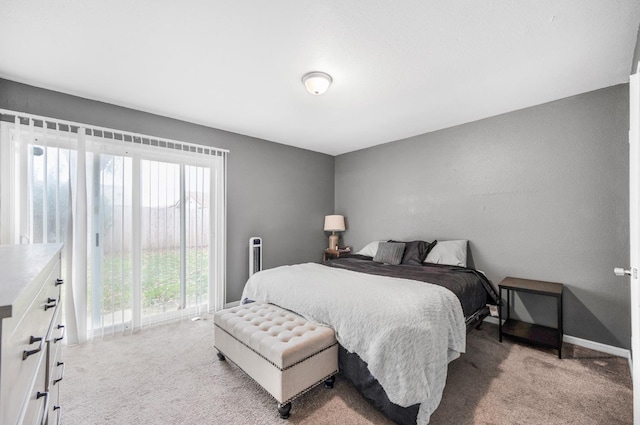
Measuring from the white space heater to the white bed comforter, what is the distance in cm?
142

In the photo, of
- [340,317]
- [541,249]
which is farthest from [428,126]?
[340,317]

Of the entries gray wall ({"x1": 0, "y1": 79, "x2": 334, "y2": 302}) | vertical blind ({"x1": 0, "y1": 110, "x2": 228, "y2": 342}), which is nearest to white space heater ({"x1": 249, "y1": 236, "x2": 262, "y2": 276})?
gray wall ({"x1": 0, "y1": 79, "x2": 334, "y2": 302})

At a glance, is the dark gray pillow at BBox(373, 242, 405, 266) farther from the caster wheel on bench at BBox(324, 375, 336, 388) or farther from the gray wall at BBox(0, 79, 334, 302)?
the caster wheel on bench at BBox(324, 375, 336, 388)

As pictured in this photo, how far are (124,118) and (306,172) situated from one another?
106 inches

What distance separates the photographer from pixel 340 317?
1.95 meters

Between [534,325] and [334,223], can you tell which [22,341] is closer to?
[534,325]

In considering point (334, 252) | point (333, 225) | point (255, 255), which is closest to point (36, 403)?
point (255, 255)

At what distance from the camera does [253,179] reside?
162 inches

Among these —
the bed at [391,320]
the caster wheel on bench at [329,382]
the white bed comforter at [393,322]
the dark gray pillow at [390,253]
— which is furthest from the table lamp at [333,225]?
the caster wheel on bench at [329,382]

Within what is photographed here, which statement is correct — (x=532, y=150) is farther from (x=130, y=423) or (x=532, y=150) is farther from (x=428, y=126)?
(x=130, y=423)

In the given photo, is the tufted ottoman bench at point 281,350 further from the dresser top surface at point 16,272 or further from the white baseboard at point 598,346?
the white baseboard at point 598,346

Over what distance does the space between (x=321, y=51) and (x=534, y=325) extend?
3426mm

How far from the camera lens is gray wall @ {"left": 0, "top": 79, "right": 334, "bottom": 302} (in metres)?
2.71

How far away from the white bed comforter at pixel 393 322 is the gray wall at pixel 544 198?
150cm
